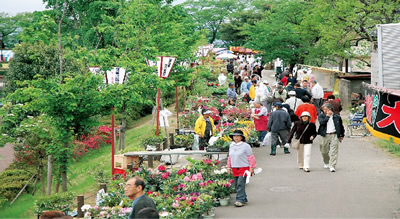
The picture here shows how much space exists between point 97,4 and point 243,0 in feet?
191

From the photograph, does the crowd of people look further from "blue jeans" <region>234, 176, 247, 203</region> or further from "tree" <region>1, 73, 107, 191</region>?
"tree" <region>1, 73, 107, 191</region>

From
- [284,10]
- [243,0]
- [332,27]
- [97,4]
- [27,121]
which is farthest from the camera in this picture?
[243,0]

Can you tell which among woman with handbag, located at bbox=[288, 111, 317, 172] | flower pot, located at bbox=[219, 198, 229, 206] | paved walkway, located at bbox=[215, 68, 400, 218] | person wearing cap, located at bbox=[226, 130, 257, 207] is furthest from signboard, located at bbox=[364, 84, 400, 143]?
flower pot, located at bbox=[219, 198, 229, 206]

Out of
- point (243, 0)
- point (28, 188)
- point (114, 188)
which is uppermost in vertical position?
point (243, 0)

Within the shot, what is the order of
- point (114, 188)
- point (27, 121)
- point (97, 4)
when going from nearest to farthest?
point (114, 188) → point (27, 121) → point (97, 4)

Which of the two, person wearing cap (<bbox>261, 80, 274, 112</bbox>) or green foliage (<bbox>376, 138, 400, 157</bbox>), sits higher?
person wearing cap (<bbox>261, 80, 274, 112</bbox>)

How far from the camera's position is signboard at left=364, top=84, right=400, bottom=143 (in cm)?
1144

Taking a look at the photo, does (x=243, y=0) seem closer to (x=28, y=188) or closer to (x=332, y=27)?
(x=332, y=27)

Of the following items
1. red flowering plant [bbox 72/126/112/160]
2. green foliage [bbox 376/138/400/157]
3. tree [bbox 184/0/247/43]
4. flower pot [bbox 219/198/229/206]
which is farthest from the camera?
tree [bbox 184/0/247/43]

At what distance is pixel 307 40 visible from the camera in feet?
137

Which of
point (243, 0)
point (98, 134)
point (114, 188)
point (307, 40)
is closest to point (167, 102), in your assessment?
point (98, 134)

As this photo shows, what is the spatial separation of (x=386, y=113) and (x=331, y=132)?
3.81 metres

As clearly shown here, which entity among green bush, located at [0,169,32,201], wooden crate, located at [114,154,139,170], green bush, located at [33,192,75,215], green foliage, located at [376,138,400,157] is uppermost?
green foliage, located at [376,138,400,157]

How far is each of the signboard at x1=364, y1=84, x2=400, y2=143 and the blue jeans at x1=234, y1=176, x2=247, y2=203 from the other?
117 inches
